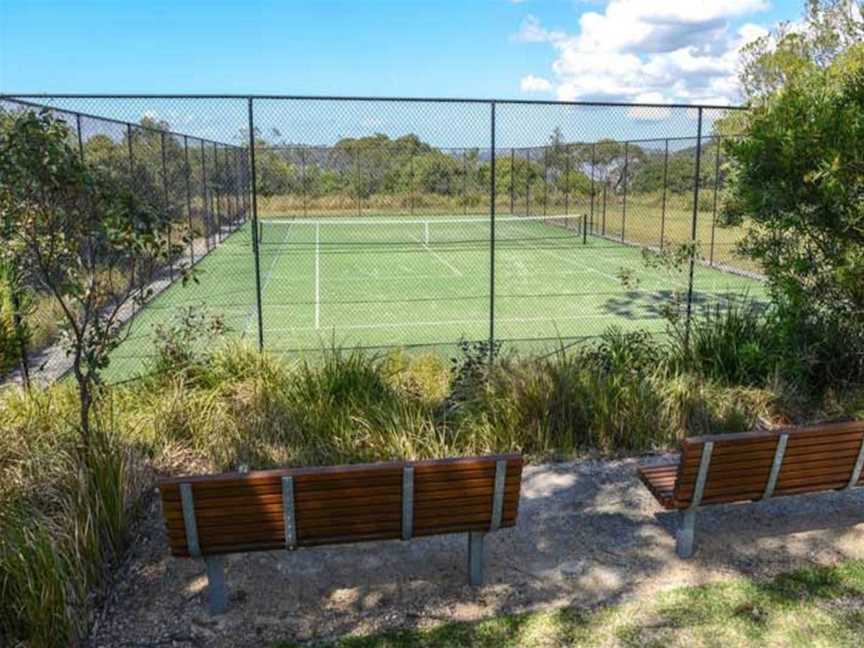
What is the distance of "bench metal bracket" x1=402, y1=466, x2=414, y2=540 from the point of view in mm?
3197

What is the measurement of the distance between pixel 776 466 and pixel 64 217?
4.00 metres

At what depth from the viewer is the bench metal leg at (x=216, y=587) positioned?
3.31m

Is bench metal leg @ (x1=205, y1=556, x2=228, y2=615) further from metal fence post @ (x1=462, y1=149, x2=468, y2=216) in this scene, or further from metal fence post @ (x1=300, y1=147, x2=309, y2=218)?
metal fence post @ (x1=300, y1=147, x2=309, y2=218)

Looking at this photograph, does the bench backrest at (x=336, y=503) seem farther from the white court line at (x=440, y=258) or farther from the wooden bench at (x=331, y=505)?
the white court line at (x=440, y=258)

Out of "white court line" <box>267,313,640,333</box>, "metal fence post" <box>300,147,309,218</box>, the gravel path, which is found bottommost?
"white court line" <box>267,313,640,333</box>

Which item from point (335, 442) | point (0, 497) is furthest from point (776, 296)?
point (0, 497)

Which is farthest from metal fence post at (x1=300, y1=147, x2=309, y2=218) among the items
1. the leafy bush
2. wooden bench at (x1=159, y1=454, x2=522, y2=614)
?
wooden bench at (x1=159, y1=454, x2=522, y2=614)

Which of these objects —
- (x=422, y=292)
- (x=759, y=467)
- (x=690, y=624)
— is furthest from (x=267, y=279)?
(x=690, y=624)

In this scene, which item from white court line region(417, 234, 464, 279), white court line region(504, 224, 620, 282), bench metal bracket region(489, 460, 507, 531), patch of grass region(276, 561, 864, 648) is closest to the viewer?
patch of grass region(276, 561, 864, 648)

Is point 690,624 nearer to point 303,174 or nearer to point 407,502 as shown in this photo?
point 407,502

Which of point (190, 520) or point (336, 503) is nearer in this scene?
point (190, 520)

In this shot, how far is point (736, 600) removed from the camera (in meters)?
3.46

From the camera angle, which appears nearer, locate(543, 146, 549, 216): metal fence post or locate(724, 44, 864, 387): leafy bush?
locate(724, 44, 864, 387): leafy bush

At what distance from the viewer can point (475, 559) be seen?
11.8 ft
